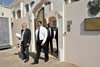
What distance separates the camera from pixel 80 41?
3.69 m

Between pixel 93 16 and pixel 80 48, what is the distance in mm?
1273

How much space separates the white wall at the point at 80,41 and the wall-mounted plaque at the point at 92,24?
4.7 inches

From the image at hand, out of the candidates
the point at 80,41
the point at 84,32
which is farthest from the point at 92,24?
the point at 80,41

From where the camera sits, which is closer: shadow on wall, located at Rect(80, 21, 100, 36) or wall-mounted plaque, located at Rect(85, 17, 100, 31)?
wall-mounted plaque, located at Rect(85, 17, 100, 31)

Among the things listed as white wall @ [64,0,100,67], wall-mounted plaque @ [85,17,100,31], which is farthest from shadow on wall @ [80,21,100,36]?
wall-mounted plaque @ [85,17,100,31]

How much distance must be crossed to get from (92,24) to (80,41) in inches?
31.1

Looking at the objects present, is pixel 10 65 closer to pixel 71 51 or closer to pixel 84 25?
pixel 71 51

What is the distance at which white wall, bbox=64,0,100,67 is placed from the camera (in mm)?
3350

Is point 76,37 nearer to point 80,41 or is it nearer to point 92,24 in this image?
point 80,41

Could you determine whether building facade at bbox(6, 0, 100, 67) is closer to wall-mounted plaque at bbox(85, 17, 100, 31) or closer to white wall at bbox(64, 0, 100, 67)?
white wall at bbox(64, 0, 100, 67)

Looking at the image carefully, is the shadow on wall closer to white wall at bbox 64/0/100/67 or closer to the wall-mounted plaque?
white wall at bbox 64/0/100/67

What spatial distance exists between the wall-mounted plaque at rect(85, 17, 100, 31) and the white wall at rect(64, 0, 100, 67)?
4.7 inches

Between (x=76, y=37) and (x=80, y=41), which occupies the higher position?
(x=76, y=37)

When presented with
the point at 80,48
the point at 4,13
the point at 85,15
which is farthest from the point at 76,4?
the point at 4,13
